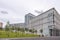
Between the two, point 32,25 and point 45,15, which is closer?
point 45,15

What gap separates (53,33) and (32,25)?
769 inches

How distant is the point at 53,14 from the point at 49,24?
13.0ft

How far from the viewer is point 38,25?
57.2 metres

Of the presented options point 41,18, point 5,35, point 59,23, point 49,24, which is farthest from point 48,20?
point 5,35

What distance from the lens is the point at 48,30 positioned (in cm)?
4891

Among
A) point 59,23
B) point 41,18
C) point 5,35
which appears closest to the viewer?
point 5,35

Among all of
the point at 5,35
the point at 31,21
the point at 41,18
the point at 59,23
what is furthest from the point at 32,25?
the point at 5,35

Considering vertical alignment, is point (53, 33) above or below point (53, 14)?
below

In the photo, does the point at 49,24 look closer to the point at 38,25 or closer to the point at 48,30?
the point at 48,30

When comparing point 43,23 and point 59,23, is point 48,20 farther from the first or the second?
point 59,23

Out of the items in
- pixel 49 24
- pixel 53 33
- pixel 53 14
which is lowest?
pixel 53 33

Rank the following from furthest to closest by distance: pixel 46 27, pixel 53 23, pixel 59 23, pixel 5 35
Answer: pixel 59 23, pixel 46 27, pixel 53 23, pixel 5 35

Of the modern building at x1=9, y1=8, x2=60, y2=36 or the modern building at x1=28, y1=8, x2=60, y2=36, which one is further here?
the modern building at x1=28, y1=8, x2=60, y2=36

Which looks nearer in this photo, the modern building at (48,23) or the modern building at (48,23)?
the modern building at (48,23)
